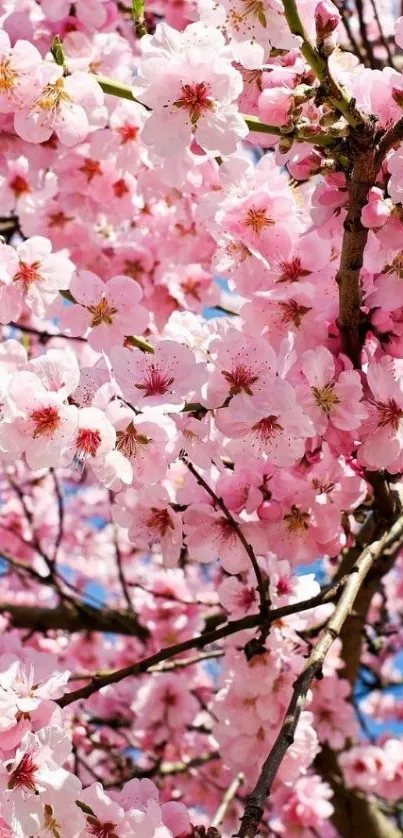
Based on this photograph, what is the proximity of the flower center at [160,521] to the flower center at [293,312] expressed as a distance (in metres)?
0.52

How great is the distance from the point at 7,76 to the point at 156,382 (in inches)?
27.2

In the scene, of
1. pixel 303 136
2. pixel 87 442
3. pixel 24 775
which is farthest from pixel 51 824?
pixel 303 136

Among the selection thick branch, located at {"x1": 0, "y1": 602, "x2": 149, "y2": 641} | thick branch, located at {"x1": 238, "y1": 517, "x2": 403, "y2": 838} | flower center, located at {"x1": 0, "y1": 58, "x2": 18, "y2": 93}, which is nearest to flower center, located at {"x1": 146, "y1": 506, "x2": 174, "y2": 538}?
thick branch, located at {"x1": 238, "y1": 517, "x2": 403, "y2": 838}

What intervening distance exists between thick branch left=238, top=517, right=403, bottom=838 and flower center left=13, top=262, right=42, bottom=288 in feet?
2.92

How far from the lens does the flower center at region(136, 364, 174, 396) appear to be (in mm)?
1723

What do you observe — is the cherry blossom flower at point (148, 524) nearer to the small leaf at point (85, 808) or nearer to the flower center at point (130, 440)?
the flower center at point (130, 440)

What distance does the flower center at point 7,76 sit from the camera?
188 centimetres

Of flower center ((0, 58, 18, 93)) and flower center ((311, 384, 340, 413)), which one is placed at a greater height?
flower center ((0, 58, 18, 93))

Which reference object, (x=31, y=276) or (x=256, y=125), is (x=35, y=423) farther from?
(x=256, y=125)

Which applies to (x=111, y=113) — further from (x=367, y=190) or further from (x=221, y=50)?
(x=367, y=190)

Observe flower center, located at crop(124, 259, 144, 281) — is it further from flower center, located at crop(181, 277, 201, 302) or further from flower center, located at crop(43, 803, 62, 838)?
flower center, located at crop(43, 803, 62, 838)

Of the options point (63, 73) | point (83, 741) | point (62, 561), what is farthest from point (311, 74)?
point (62, 561)

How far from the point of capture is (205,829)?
1728mm

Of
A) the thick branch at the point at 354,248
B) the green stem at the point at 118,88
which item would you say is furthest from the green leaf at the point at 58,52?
the thick branch at the point at 354,248
